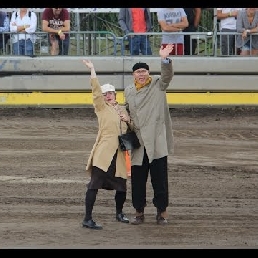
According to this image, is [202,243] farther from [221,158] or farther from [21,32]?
[21,32]

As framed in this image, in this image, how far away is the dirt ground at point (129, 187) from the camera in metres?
10.5

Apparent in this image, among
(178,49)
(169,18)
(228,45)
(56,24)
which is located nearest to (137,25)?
(169,18)

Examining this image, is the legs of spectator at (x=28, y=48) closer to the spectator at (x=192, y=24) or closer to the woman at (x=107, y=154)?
the spectator at (x=192, y=24)

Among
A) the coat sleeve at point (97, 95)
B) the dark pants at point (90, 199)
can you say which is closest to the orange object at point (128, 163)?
the dark pants at point (90, 199)

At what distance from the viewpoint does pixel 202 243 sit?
1010 centimetres

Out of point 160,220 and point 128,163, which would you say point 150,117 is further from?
point 160,220

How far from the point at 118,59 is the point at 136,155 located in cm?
902

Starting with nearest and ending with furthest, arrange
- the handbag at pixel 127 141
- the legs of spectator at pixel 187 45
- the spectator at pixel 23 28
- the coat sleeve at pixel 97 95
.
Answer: the coat sleeve at pixel 97 95, the handbag at pixel 127 141, the spectator at pixel 23 28, the legs of spectator at pixel 187 45

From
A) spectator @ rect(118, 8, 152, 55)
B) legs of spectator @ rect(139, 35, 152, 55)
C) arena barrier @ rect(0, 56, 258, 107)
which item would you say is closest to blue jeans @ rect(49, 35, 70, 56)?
arena barrier @ rect(0, 56, 258, 107)

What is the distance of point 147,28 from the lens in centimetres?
1962

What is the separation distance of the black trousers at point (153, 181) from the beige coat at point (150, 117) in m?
0.08

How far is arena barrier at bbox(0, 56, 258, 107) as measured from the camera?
65.6 ft

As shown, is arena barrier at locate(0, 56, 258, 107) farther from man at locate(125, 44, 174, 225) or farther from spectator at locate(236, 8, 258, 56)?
man at locate(125, 44, 174, 225)

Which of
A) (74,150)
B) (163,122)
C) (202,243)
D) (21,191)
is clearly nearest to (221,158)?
(74,150)
